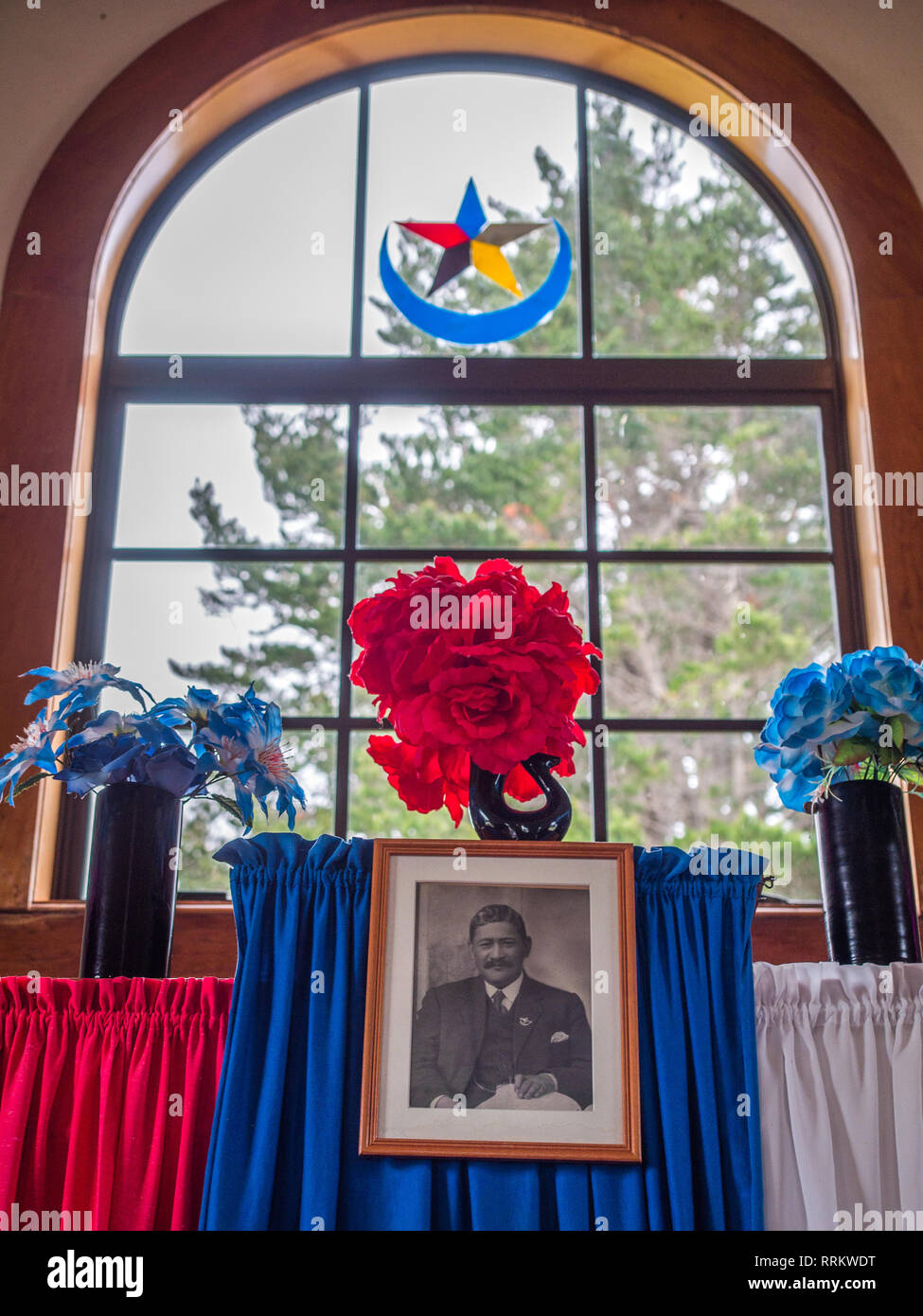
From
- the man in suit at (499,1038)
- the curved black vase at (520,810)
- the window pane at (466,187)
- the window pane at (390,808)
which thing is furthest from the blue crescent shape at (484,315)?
the man in suit at (499,1038)

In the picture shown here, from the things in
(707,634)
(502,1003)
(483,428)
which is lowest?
(502,1003)

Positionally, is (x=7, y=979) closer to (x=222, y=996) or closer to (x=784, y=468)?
(x=222, y=996)

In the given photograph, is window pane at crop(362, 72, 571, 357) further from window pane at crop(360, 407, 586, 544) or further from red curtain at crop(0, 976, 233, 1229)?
red curtain at crop(0, 976, 233, 1229)

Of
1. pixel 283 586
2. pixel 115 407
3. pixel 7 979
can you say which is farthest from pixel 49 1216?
pixel 115 407

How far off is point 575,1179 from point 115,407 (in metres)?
2.02

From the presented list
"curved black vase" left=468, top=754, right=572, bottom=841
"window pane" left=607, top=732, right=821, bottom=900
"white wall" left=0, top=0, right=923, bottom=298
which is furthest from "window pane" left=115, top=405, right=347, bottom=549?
"curved black vase" left=468, top=754, right=572, bottom=841

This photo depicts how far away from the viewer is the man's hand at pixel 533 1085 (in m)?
1.35

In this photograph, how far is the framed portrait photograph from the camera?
134 centimetres

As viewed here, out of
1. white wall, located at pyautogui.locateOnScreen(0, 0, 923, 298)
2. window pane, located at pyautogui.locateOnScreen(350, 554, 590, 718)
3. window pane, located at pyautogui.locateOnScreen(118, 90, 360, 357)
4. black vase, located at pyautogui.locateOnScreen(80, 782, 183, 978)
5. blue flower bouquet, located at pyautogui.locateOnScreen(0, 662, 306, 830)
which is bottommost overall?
black vase, located at pyautogui.locateOnScreen(80, 782, 183, 978)

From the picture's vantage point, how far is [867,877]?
160cm

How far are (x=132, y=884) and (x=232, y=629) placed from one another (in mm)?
1065

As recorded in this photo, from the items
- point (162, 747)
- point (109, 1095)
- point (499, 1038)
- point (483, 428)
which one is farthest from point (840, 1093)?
point (483, 428)

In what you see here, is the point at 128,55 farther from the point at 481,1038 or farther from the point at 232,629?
the point at 481,1038

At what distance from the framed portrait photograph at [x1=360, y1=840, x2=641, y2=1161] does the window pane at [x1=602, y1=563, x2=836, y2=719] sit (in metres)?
1.13
